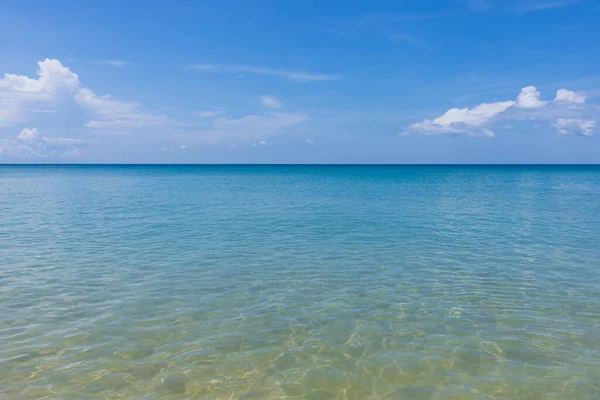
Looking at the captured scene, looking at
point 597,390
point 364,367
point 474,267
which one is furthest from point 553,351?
point 474,267

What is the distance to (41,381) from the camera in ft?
26.5

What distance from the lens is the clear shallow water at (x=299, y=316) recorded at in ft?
26.6

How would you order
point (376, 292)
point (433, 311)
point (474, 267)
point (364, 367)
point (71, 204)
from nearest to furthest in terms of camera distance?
point (364, 367) → point (433, 311) → point (376, 292) → point (474, 267) → point (71, 204)

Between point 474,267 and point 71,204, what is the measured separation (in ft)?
120

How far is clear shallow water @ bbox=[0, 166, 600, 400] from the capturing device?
26.6ft

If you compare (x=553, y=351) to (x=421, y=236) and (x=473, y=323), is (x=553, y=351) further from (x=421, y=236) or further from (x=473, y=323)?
(x=421, y=236)

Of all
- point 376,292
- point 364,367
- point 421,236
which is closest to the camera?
point 364,367

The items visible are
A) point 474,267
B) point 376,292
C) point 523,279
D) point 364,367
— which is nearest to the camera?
point 364,367

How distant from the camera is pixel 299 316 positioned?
11195mm

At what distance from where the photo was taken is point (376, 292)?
1308 cm

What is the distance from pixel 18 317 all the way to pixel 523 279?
15976 millimetres

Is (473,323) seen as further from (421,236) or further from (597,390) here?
(421,236)

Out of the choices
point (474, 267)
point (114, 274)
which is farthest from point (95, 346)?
point (474, 267)

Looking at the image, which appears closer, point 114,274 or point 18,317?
point 18,317
